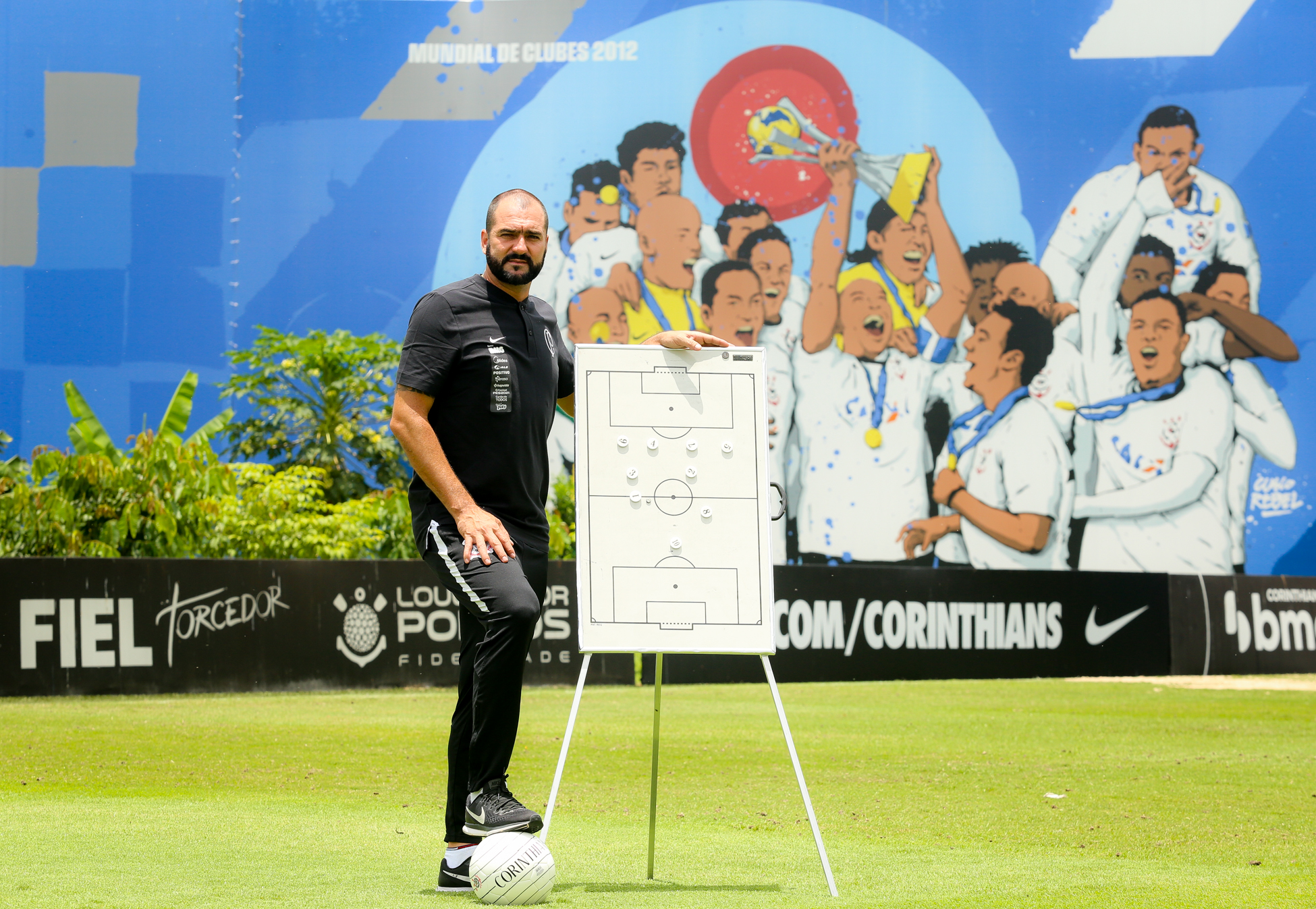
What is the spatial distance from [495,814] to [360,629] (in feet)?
33.0

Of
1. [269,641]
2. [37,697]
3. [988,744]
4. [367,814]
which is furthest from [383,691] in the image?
[367,814]

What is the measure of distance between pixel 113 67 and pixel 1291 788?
2620 centimetres

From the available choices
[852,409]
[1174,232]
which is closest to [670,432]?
[852,409]

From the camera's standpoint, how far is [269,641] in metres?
13.0

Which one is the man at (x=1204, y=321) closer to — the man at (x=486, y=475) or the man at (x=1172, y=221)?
the man at (x=1172, y=221)

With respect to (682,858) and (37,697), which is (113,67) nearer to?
(37,697)

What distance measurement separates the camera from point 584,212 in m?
26.2

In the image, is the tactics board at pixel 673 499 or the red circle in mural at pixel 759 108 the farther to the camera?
the red circle in mural at pixel 759 108

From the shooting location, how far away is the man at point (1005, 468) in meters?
25.7

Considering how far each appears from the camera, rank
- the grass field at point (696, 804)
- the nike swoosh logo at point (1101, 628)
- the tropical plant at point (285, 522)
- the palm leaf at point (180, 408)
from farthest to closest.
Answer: the palm leaf at point (180, 408)
the tropical plant at point (285, 522)
the nike swoosh logo at point (1101, 628)
the grass field at point (696, 804)

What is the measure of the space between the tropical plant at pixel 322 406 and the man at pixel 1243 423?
55.9 ft

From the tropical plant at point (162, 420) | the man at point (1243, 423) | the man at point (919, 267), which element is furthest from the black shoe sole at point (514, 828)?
the man at point (1243, 423)

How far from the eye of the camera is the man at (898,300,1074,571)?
84.4 ft

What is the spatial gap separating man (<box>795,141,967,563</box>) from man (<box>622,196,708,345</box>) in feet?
8.15
